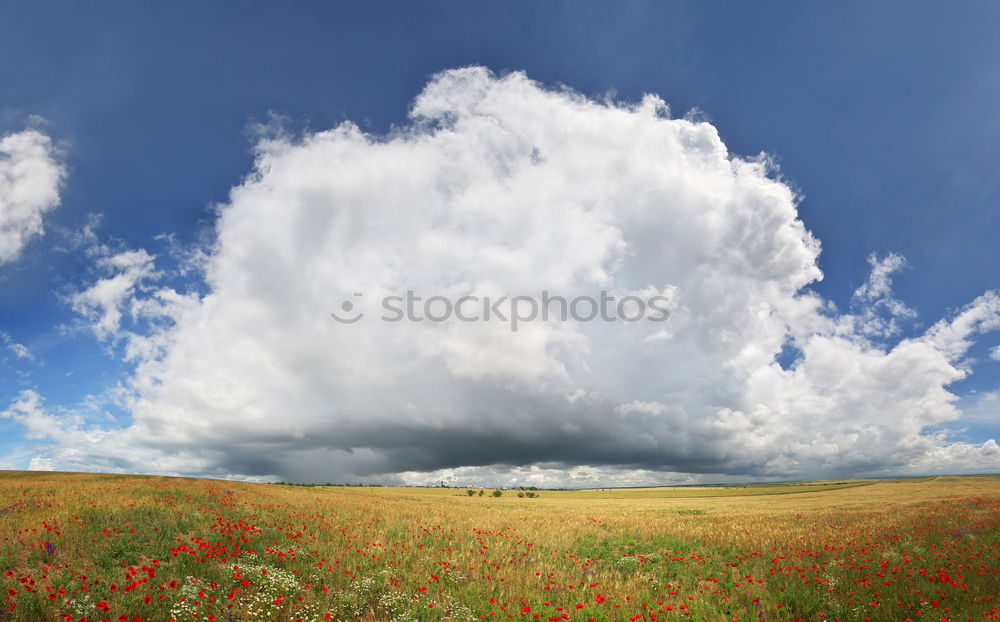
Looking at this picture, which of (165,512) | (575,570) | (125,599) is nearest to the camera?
(125,599)

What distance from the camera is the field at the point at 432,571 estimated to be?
Result: 27.9 ft

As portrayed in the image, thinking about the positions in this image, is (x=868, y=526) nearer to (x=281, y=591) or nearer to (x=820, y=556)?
(x=820, y=556)

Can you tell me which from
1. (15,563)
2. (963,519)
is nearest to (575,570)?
(15,563)

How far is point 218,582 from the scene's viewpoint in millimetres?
Result: 9305

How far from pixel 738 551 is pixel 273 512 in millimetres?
16428

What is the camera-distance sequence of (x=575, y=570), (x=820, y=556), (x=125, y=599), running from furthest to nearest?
(x=820, y=556)
(x=575, y=570)
(x=125, y=599)

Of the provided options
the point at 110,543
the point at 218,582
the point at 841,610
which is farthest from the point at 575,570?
the point at 110,543

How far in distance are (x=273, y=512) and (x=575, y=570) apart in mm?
11942

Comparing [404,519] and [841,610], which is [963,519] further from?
[404,519]

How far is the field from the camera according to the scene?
8500 mm

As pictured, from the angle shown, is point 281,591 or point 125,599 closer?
point 125,599

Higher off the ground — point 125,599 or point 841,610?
point 125,599

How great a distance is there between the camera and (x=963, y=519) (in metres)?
19.8

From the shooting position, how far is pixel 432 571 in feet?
37.6
